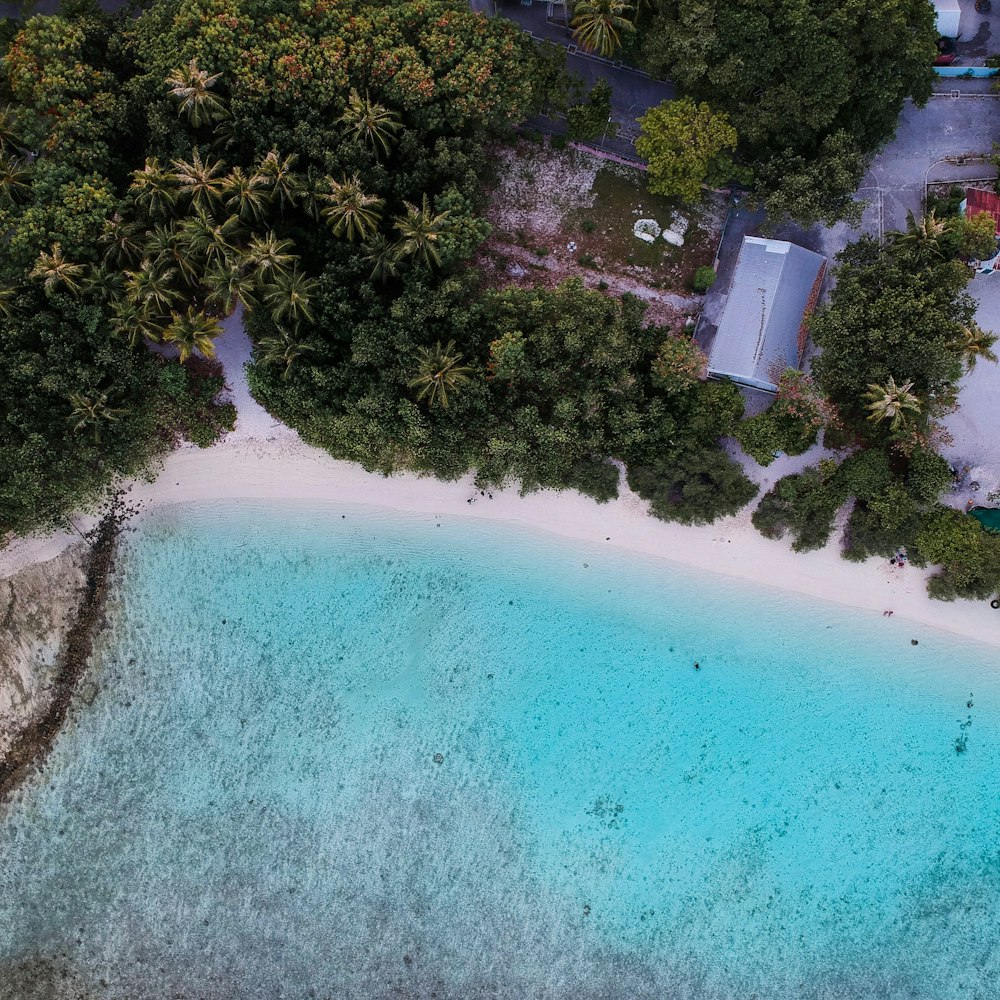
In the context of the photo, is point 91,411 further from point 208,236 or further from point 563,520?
point 563,520

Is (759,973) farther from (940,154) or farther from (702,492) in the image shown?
(940,154)

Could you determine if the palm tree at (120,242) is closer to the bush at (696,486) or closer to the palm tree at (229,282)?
the palm tree at (229,282)

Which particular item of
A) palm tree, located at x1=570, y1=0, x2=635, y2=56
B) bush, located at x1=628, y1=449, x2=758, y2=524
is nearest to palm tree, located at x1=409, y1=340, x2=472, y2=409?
bush, located at x1=628, y1=449, x2=758, y2=524

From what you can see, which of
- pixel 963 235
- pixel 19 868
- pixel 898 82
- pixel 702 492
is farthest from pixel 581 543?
pixel 19 868

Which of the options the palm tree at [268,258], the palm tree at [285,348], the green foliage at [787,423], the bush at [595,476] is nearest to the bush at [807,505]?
the green foliage at [787,423]

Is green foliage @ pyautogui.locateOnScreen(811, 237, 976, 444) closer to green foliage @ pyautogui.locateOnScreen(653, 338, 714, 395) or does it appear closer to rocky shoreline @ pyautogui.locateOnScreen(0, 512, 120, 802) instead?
green foliage @ pyautogui.locateOnScreen(653, 338, 714, 395)
